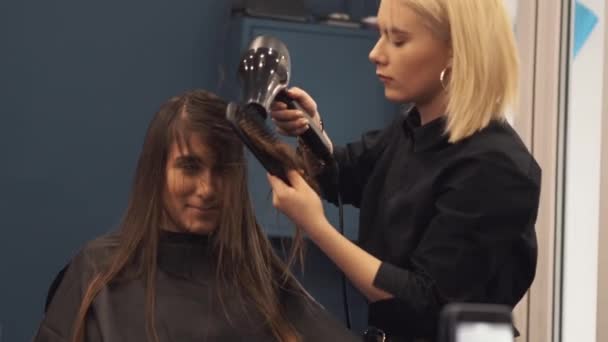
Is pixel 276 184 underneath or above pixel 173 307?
above

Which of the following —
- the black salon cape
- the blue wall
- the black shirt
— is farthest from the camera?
the blue wall

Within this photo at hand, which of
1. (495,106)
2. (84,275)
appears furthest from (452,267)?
(84,275)

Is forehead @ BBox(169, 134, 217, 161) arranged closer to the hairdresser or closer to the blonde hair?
the hairdresser

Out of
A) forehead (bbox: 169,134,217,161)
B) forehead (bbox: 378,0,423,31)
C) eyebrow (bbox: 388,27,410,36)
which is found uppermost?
forehead (bbox: 378,0,423,31)

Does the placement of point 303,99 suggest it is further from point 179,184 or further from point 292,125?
point 179,184

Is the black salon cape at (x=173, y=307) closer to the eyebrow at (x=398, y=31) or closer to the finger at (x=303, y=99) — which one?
the finger at (x=303, y=99)

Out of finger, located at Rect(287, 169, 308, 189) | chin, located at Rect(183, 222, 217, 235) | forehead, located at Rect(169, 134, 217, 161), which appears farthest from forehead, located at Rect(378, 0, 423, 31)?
chin, located at Rect(183, 222, 217, 235)

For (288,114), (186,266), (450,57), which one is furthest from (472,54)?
(186,266)

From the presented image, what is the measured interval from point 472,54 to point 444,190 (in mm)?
211

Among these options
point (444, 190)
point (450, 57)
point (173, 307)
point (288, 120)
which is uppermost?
point (450, 57)

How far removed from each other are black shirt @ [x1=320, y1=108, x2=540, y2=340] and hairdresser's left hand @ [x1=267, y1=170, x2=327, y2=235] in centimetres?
12

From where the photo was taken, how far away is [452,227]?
4.97 feet

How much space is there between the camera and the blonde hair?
154cm

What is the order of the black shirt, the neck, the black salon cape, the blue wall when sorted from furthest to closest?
the blue wall, the black salon cape, the neck, the black shirt
